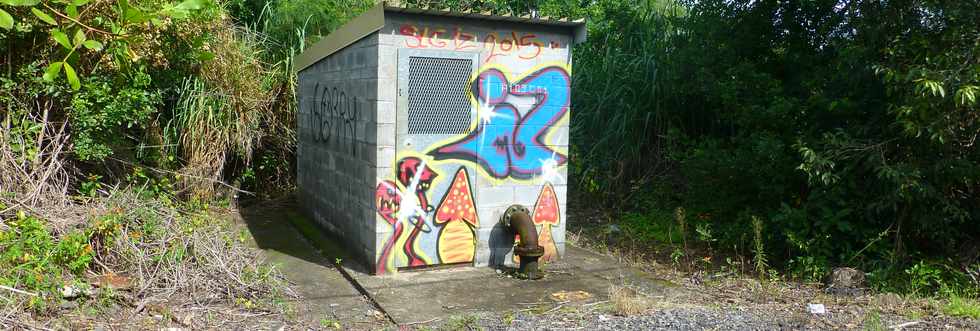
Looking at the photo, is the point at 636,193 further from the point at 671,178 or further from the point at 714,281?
the point at 714,281

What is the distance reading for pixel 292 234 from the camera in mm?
8328

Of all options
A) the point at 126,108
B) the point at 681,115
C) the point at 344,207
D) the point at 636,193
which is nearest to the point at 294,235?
the point at 344,207

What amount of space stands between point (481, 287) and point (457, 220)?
0.76 meters

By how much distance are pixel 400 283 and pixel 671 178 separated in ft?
14.3

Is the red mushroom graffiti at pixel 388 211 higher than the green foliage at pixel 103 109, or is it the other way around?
the green foliage at pixel 103 109

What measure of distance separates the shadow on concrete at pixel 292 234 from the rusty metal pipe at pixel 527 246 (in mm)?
1374

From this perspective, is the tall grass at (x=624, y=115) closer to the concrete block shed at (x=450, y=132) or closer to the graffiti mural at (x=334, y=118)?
the concrete block shed at (x=450, y=132)

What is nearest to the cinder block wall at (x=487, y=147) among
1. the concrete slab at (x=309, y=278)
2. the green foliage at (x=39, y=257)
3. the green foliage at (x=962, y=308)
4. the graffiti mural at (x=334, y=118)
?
the concrete slab at (x=309, y=278)

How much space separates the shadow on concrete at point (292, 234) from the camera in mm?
7184

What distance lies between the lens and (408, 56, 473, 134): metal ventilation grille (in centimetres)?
644

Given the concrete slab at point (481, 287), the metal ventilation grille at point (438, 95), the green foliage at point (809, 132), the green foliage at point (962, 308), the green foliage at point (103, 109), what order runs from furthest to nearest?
the green foliage at point (103, 109) → the metal ventilation grille at point (438, 95) → the green foliage at point (809, 132) → the concrete slab at point (481, 287) → the green foliage at point (962, 308)

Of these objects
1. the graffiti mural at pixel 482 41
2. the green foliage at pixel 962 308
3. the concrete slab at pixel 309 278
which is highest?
the graffiti mural at pixel 482 41

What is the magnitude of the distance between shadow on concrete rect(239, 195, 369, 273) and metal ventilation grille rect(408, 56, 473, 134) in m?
1.41

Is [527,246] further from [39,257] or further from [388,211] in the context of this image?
[39,257]
